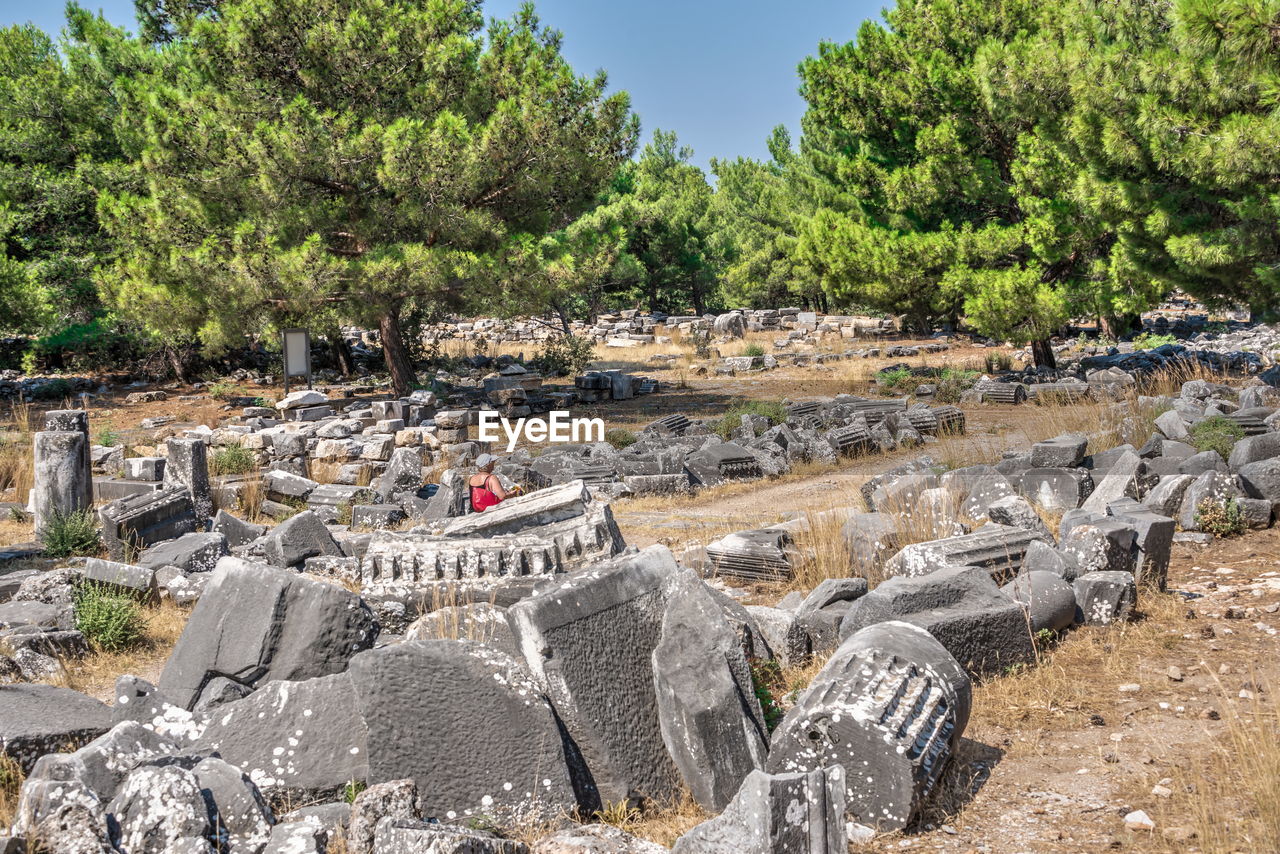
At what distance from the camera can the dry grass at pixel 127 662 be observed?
6.51 m

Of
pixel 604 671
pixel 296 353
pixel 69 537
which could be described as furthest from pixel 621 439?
pixel 604 671

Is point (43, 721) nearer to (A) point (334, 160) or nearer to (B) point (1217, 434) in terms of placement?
(B) point (1217, 434)

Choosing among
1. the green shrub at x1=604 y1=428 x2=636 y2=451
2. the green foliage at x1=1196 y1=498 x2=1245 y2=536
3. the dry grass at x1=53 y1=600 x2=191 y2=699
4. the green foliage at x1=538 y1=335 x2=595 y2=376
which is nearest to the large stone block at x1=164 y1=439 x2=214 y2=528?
the dry grass at x1=53 y1=600 x2=191 y2=699

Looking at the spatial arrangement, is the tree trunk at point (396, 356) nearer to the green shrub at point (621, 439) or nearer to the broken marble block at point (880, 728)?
the green shrub at point (621, 439)

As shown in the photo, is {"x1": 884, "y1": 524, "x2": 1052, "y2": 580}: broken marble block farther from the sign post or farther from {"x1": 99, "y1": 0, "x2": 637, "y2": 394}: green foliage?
the sign post

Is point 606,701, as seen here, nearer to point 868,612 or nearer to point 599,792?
point 599,792

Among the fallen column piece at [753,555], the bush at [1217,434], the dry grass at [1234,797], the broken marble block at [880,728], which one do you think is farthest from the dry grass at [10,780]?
the bush at [1217,434]

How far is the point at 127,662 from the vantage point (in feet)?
22.7

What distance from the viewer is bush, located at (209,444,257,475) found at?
562 inches

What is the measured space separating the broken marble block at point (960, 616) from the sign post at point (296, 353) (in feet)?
58.8

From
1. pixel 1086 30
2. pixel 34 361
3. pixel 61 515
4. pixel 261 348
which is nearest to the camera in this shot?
pixel 61 515

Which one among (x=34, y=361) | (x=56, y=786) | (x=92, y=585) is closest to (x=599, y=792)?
(x=56, y=786)

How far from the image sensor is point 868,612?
575 cm

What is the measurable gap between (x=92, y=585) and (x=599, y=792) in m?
5.42
